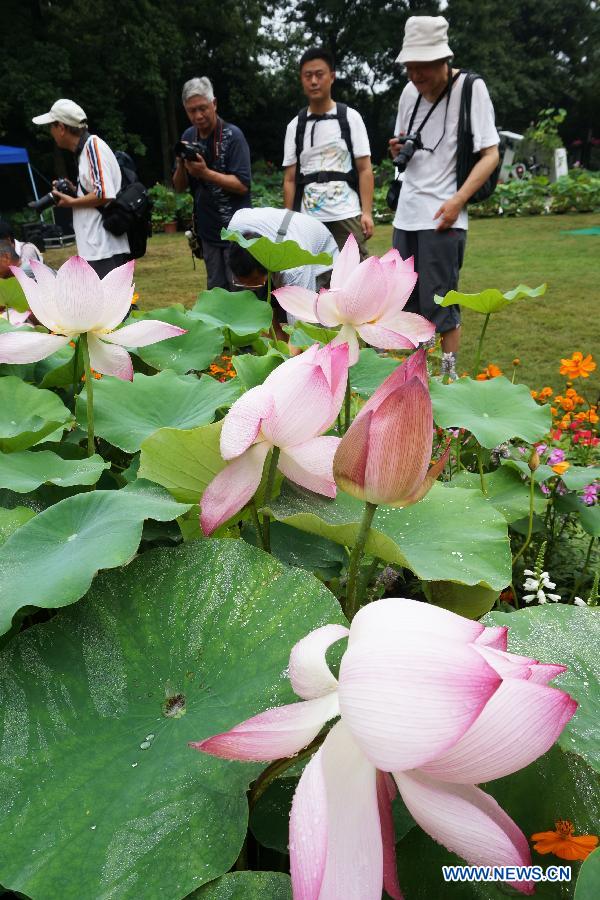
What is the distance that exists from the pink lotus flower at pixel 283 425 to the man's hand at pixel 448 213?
217 centimetres

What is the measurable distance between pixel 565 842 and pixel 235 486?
278 millimetres

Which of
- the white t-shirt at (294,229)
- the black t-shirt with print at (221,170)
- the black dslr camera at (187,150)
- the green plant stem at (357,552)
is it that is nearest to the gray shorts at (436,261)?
the white t-shirt at (294,229)

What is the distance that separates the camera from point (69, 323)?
68cm

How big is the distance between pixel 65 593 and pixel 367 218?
2.94 metres

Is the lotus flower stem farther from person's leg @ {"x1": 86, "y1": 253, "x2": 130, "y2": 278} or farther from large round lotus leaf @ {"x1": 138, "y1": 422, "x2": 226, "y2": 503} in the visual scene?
person's leg @ {"x1": 86, "y1": 253, "x2": 130, "y2": 278}

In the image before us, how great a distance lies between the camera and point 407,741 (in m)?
0.24

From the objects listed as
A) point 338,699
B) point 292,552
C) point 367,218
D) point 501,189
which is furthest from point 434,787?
point 501,189

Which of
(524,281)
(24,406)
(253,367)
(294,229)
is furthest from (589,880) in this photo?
(524,281)

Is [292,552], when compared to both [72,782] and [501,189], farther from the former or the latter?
[501,189]

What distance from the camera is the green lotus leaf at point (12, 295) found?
1284 mm

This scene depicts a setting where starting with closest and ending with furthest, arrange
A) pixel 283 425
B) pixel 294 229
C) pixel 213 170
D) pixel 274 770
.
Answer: pixel 274 770, pixel 283 425, pixel 294 229, pixel 213 170

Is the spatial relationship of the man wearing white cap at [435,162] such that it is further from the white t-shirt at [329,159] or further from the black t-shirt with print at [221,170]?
the black t-shirt with print at [221,170]

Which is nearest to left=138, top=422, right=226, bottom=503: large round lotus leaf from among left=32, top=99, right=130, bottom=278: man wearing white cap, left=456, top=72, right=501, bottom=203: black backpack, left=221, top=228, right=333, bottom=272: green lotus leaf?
left=221, top=228, right=333, bottom=272: green lotus leaf

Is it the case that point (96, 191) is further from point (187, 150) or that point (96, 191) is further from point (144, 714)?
point (144, 714)
